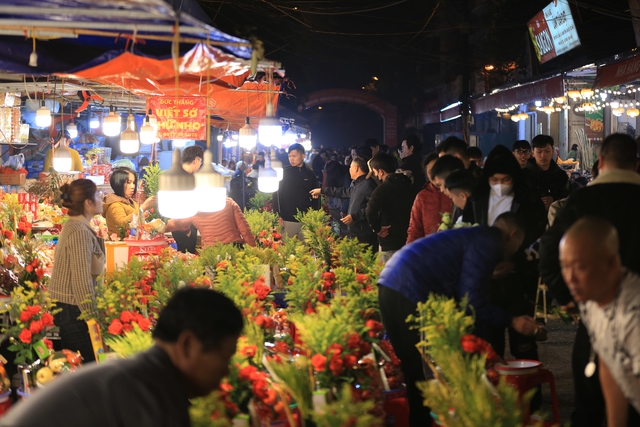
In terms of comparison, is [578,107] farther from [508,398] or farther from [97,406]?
[97,406]

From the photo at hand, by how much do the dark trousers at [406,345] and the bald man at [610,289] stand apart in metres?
1.72

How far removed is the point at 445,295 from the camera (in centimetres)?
448

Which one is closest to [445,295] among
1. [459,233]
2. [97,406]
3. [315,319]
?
[459,233]

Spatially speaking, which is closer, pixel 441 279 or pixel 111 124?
pixel 441 279

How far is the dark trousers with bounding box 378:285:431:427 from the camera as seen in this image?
4.54 m

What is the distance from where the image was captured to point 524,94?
15.4 meters

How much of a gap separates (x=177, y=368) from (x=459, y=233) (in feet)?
8.21

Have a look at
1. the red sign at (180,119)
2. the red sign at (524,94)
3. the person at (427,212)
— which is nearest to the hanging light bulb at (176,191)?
the person at (427,212)

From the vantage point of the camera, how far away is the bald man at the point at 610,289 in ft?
9.09

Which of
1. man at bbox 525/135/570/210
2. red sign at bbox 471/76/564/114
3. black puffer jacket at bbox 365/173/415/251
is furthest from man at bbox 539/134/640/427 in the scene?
red sign at bbox 471/76/564/114

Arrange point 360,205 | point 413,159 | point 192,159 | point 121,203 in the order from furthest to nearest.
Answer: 1. point 413,159
2. point 360,205
3. point 121,203
4. point 192,159

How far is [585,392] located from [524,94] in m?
12.1

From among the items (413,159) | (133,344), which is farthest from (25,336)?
(413,159)

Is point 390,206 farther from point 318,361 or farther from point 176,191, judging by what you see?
point 318,361
